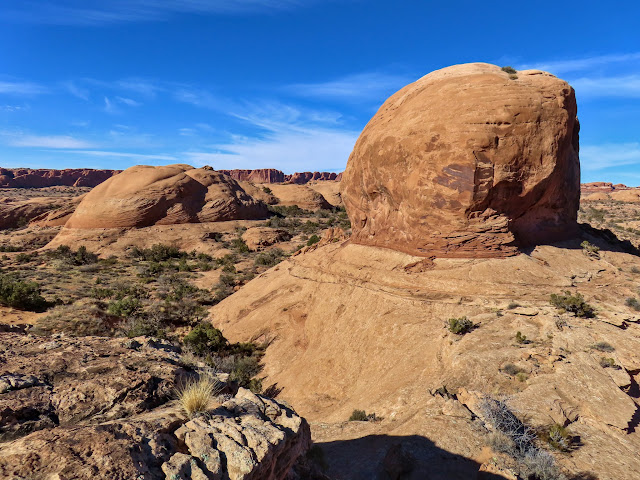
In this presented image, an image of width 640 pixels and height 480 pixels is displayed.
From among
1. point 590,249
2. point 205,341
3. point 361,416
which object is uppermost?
point 590,249

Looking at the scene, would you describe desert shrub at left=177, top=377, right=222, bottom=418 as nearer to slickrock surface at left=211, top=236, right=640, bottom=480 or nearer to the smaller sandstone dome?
slickrock surface at left=211, top=236, right=640, bottom=480

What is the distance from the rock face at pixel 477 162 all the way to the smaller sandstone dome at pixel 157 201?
2786cm

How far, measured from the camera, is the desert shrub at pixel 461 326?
32.4ft

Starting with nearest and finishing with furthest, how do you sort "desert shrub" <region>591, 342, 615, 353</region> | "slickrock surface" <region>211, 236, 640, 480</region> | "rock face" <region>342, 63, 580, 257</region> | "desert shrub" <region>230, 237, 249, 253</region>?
"slickrock surface" <region>211, 236, 640, 480</region>
"desert shrub" <region>591, 342, 615, 353</region>
"rock face" <region>342, 63, 580, 257</region>
"desert shrub" <region>230, 237, 249, 253</region>

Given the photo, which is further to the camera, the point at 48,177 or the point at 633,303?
the point at 48,177

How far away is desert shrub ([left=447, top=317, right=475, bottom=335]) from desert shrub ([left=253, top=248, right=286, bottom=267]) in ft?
62.3

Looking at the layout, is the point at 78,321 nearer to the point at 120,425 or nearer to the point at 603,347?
the point at 120,425

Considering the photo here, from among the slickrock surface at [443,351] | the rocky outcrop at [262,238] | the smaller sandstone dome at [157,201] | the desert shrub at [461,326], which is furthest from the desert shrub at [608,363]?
the smaller sandstone dome at [157,201]

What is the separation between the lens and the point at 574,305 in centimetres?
998

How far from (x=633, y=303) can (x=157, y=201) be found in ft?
120

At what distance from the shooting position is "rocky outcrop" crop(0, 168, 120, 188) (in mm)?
109525

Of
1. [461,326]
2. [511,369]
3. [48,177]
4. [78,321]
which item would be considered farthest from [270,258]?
[48,177]

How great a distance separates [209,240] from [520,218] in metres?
28.8

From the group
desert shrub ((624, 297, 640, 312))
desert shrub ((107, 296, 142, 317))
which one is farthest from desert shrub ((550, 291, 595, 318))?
desert shrub ((107, 296, 142, 317))
